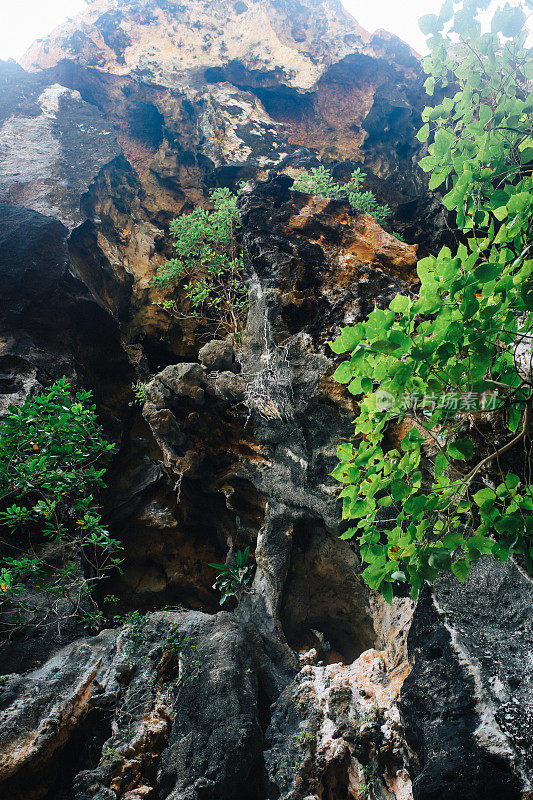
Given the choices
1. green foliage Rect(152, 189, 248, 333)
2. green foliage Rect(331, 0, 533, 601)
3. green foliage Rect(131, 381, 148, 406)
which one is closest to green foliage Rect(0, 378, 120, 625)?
green foliage Rect(131, 381, 148, 406)

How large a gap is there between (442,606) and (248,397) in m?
3.78

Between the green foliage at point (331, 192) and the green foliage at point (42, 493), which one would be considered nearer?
the green foliage at point (42, 493)

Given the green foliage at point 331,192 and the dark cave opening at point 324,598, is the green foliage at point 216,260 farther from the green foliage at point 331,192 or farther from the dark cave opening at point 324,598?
the dark cave opening at point 324,598

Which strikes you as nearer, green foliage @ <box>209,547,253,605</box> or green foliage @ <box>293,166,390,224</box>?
green foliage @ <box>209,547,253,605</box>

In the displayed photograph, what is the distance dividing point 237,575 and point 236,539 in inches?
34.6

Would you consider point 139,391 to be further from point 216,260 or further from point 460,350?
point 460,350

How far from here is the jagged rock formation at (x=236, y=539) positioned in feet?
11.4

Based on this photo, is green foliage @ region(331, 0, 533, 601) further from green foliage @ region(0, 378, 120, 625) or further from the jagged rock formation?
green foliage @ region(0, 378, 120, 625)

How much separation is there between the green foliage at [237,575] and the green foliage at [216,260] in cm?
532

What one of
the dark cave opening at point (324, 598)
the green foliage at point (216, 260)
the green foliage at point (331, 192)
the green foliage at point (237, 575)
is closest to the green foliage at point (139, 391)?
the green foliage at point (216, 260)

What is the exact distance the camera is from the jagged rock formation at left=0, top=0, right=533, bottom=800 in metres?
3.48

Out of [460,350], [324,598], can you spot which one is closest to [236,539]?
[324,598]

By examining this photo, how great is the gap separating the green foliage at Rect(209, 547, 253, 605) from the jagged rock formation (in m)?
0.32

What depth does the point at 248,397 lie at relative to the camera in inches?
236
